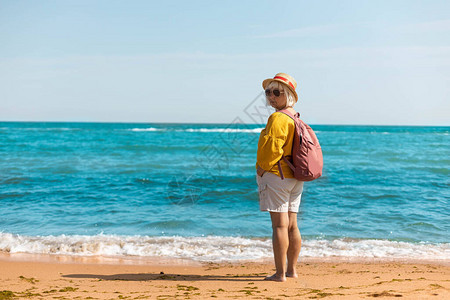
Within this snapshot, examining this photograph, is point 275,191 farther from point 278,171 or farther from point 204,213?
point 204,213

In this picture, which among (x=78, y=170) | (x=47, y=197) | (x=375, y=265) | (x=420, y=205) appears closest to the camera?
(x=375, y=265)

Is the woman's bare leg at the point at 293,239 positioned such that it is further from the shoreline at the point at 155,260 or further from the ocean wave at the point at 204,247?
the ocean wave at the point at 204,247

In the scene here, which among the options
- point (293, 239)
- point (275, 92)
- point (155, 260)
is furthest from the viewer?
point (155, 260)

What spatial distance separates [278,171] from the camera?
11.0 feet

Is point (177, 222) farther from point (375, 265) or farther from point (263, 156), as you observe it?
point (263, 156)

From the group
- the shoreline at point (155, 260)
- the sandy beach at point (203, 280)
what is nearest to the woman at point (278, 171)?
the sandy beach at point (203, 280)

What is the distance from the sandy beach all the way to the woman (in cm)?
40

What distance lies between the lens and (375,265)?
460 centimetres

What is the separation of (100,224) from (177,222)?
4.10 feet

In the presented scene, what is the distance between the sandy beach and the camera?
10.3 ft

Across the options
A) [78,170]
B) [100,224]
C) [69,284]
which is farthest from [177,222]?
[78,170]

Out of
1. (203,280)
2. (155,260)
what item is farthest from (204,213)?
(203,280)

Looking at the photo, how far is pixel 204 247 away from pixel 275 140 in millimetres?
2654

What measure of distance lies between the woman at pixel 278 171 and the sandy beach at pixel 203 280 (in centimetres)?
40
